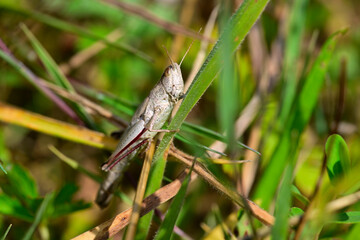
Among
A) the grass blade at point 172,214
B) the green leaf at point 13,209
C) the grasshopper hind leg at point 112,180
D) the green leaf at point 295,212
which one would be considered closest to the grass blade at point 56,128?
the grasshopper hind leg at point 112,180

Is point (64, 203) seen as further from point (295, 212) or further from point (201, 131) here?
point (295, 212)

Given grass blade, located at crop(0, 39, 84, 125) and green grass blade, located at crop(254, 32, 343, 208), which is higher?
grass blade, located at crop(0, 39, 84, 125)

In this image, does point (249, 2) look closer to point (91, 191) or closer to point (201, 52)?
point (201, 52)

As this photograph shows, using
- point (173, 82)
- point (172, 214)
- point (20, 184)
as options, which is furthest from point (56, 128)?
point (172, 214)

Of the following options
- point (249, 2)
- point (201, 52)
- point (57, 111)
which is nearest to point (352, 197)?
point (249, 2)

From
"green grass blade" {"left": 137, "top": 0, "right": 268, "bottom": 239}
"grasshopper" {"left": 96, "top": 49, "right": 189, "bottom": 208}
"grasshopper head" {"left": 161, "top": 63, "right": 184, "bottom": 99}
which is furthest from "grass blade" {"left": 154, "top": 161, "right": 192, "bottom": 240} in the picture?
"grasshopper head" {"left": 161, "top": 63, "right": 184, "bottom": 99}

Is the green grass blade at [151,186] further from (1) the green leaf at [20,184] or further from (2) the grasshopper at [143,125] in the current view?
(1) the green leaf at [20,184]

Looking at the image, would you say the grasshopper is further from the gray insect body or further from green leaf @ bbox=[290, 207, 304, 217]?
green leaf @ bbox=[290, 207, 304, 217]
